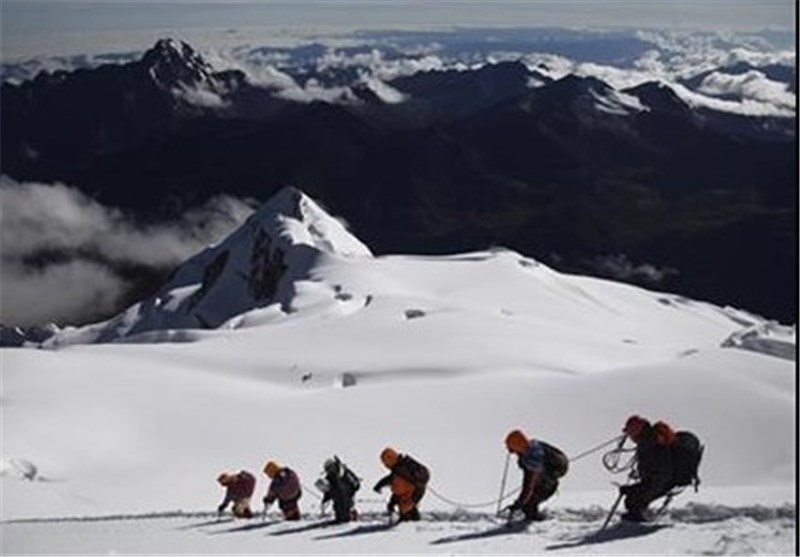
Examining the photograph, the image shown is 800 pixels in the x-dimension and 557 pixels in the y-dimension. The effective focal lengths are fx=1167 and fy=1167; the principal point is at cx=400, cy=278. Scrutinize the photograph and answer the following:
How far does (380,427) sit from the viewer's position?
2698 cm

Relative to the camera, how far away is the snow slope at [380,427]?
13938 millimetres

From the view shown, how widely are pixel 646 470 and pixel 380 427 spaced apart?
1427 cm

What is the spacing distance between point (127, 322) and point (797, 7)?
125606mm

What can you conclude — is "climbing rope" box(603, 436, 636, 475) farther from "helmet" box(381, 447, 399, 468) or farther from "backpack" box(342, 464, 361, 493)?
"backpack" box(342, 464, 361, 493)

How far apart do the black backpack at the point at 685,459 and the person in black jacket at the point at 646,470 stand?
0.08 m

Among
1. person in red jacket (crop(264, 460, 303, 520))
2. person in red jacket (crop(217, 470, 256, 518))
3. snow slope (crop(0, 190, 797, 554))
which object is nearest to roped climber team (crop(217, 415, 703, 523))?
person in red jacket (crop(264, 460, 303, 520))

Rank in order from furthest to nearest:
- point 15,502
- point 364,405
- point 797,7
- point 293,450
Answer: point 364,405 → point 293,450 → point 15,502 → point 797,7

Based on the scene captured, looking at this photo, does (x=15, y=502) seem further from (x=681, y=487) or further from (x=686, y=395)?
(x=686, y=395)

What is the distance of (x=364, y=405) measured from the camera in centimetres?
2934

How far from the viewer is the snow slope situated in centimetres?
1394

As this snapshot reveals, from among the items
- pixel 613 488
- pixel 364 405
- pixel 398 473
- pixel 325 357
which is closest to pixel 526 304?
pixel 325 357

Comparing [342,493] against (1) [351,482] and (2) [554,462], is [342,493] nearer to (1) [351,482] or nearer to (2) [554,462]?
(1) [351,482]

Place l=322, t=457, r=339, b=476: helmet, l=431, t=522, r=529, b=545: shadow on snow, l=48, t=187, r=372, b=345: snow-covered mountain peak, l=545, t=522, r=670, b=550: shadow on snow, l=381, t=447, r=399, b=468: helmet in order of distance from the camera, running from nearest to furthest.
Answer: l=545, t=522, r=670, b=550: shadow on snow → l=431, t=522, r=529, b=545: shadow on snow → l=381, t=447, r=399, b=468: helmet → l=322, t=457, r=339, b=476: helmet → l=48, t=187, r=372, b=345: snow-covered mountain peak

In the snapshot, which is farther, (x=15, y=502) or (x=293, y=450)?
(x=293, y=450)
